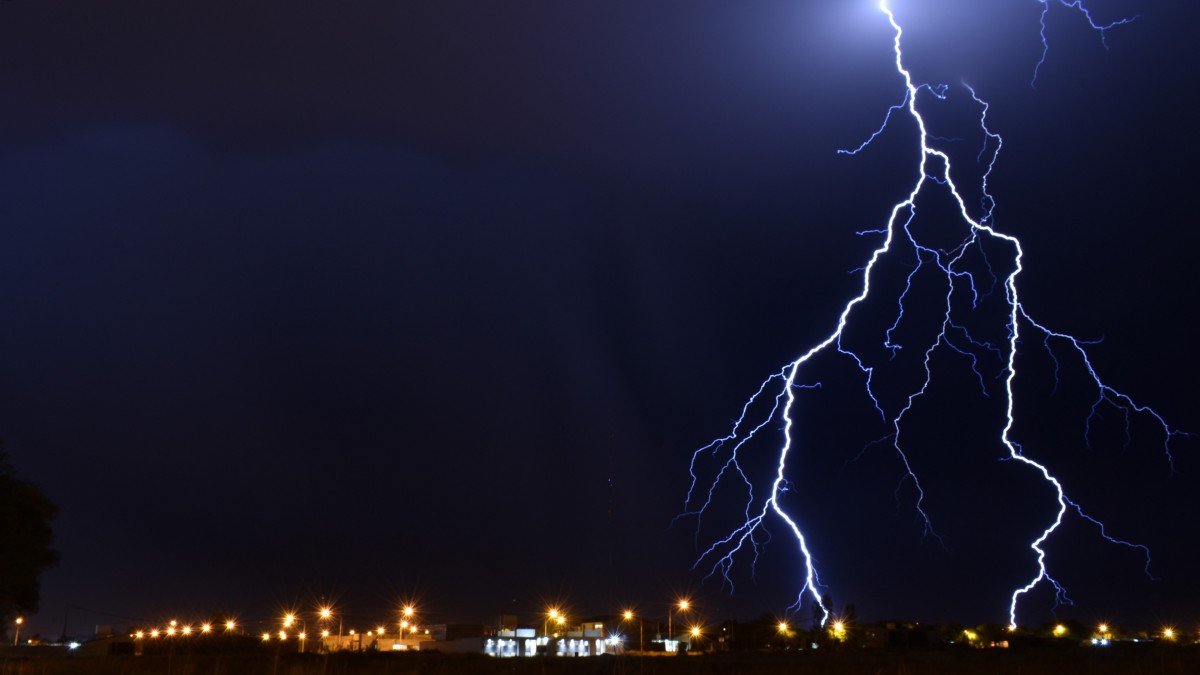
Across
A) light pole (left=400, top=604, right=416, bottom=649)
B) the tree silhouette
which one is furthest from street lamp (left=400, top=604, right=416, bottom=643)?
the tree silhouette

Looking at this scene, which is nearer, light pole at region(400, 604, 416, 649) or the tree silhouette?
the tree silhouette

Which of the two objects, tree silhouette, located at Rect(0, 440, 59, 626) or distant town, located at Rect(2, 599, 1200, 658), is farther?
distant town, located at Rect(2, 599, 1200, 658)

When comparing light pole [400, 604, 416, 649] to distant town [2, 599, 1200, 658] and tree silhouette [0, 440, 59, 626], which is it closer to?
distant town [2, 599, 1200, 658]

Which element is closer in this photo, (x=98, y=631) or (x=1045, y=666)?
(x=1045, y=666)

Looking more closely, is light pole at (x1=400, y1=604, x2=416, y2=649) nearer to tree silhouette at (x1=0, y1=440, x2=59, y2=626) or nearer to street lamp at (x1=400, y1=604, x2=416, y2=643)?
street lamp at (x1=400, y1=604, x2=416, y2=643)

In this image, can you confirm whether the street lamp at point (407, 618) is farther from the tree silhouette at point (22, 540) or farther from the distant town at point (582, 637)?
the tree silhouette at point (22, 540)

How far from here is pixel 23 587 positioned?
28.5 metres

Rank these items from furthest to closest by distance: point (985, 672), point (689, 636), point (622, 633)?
point (689, 636), point (622, 633), point (985, 672)

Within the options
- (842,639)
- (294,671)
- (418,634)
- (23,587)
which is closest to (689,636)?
(842,639)

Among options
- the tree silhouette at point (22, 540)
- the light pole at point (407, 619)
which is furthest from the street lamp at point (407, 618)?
the tree silhouette at point (22, 540)

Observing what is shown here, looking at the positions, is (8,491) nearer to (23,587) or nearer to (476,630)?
(23,587)

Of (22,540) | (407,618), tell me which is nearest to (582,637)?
(407,618)

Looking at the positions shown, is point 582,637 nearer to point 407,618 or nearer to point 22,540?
point 407,618

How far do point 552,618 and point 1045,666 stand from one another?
41.1 m
